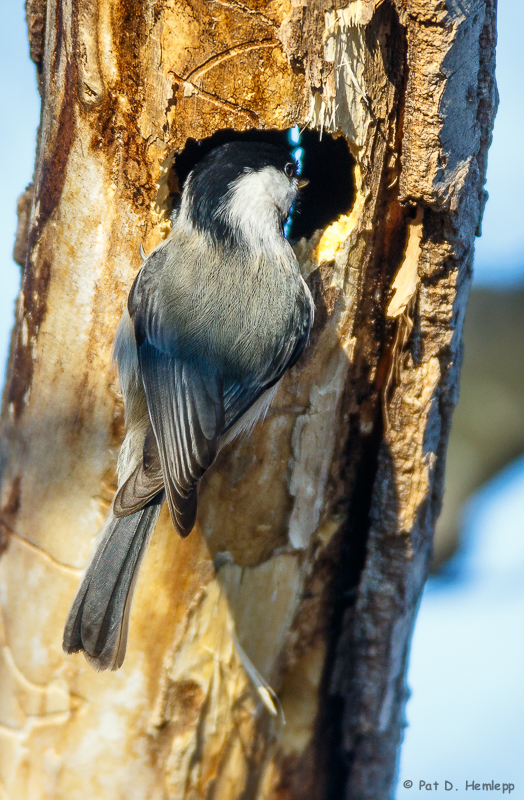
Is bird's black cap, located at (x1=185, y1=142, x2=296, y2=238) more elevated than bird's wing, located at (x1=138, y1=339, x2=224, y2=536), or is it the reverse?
bird's black cap, located at (x1=185, y1=142, x2=296, y2=238)

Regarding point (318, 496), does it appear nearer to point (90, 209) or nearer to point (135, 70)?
point (90, 209)

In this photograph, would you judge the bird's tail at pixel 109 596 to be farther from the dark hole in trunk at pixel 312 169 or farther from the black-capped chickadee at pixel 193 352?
the dark hole in trunk at pixel 312 169

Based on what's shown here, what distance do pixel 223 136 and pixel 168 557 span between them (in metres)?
1.02

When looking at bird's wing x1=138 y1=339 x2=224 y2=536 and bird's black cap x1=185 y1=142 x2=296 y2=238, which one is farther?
bird's black cap x1=185 y1=142 x2=296 y2=238

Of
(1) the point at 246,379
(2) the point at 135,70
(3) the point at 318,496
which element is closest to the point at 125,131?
(2) the point at 135,70

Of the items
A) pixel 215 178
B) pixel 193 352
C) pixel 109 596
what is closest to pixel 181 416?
pixel 193 352

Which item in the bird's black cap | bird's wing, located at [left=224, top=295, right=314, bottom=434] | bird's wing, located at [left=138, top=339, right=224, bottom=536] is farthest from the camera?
the bird's black cap

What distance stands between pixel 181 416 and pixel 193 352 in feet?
0.49

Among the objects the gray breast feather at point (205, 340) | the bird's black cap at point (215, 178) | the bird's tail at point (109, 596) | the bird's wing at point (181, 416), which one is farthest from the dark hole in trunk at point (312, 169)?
the bird's tail at point (109, 596)

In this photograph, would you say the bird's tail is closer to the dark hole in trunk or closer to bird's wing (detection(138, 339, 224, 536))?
bird's wing (detection(138, 339, 224, 536))

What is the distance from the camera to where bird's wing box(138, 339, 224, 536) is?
1.45 m

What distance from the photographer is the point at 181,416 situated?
5.08ft

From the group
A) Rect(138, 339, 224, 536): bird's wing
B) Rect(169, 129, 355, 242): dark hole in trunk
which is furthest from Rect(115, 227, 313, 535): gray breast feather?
Rect(169, 129, 355, 242): dark hole in trunk

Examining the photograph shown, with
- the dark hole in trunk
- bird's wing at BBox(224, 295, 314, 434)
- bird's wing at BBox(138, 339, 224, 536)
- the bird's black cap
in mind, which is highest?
the dark hole in trunk
